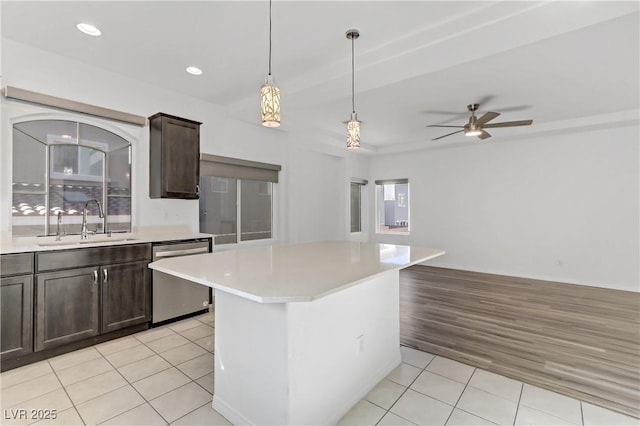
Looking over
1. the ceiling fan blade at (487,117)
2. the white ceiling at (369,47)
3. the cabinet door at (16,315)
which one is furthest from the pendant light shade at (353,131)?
the cabinet door at (16,315)

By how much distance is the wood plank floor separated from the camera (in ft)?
7.36

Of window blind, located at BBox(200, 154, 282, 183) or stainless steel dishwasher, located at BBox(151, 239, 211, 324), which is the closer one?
stainless steel dishwasher, located at BBox(151, 239, 211, 324)

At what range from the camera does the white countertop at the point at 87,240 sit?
2.50 m

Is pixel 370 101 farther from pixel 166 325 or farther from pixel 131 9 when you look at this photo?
pixel 166 325

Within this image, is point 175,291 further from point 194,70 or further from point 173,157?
point 194,70

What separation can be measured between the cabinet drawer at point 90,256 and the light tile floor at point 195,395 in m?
0.77

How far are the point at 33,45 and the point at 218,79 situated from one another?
5.32 feet

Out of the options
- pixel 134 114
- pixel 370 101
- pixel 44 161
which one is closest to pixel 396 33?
pixel 370 101

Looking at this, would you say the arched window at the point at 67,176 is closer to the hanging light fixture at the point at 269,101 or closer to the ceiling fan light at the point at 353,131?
the hanging light fixture at the point at 269,101

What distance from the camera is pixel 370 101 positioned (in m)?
4.02

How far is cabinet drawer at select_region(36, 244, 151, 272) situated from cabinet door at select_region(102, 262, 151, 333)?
7 cm

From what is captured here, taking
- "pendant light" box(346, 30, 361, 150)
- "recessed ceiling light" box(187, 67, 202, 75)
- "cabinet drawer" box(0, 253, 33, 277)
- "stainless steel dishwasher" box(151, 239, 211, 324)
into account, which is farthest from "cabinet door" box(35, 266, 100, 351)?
"pendant light" box(346, 30, 361, 150)

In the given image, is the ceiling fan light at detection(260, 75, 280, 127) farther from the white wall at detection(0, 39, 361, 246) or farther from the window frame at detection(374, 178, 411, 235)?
the window frame at detection(374, 178, 411, 235)

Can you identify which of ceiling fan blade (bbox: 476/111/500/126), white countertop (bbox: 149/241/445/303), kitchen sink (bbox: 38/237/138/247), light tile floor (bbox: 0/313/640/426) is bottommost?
light tile floor (bbox: 0/313/640/426)
